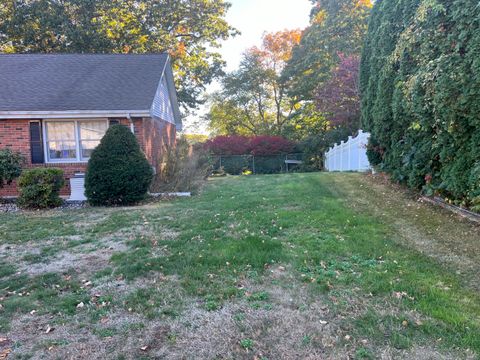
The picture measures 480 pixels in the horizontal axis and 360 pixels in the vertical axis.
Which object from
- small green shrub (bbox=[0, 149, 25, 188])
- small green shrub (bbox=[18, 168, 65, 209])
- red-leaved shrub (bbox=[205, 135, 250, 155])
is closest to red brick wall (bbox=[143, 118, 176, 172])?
small green shrub (bbox=[18, 168, 65, 209])

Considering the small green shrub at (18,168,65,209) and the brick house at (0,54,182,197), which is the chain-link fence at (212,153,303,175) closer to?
the brick house at (0,54,182,197)

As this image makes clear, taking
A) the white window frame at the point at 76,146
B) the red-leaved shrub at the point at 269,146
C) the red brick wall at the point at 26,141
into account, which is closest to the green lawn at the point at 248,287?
the red brick wall at the point at 26,141

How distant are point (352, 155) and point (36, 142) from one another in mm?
12056

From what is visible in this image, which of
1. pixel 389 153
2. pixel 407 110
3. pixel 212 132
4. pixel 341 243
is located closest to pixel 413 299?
pixel 341 243

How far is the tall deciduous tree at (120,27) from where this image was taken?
68.4 feet

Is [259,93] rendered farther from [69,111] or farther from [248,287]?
[248,287]

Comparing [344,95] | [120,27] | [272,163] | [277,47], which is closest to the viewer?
[344,95]

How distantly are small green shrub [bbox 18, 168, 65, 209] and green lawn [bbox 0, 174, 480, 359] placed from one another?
2.13 meters

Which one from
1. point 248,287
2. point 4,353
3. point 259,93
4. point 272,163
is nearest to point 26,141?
point 4,353

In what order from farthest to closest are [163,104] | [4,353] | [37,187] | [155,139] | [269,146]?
[269,146] < [163,104] < [155,139] < [37,187] < [4,353]

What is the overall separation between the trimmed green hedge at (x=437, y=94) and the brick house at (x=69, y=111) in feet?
23.3

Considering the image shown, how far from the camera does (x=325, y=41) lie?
24.5m

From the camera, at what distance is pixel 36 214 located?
8.10 meters

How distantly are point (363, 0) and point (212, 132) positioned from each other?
2240 centimetres
